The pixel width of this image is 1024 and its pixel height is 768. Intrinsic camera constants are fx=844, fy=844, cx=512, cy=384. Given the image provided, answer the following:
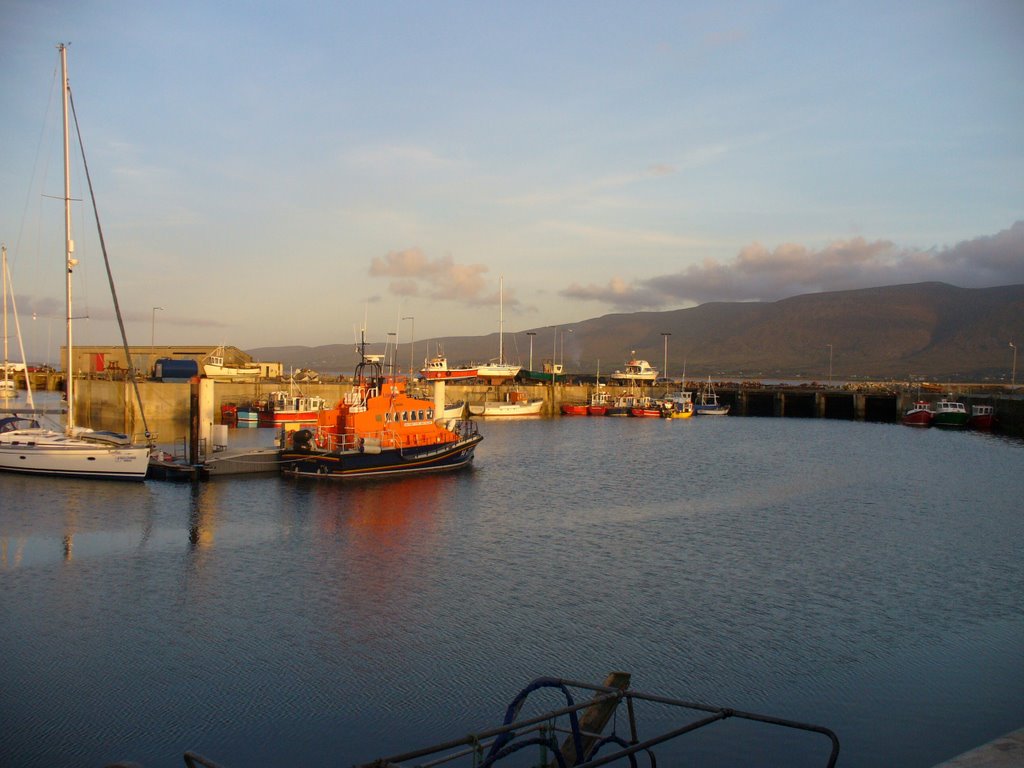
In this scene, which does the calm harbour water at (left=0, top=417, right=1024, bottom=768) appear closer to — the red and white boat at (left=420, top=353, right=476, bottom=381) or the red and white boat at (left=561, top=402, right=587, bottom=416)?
the red and white boat at (left=561, top=402, right=587, bottom=416)

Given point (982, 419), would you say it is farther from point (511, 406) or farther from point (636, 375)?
point (511, 406)

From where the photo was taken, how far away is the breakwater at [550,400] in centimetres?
4474

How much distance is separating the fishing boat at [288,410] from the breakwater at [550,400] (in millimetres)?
3859

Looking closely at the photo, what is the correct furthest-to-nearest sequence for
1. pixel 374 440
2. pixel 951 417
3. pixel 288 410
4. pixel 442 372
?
pixel 442 372 < pixel 951 417 < pixel 288 410 < pixel 374 440

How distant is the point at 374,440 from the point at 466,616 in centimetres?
1721

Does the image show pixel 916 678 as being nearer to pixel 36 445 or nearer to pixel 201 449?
pixel 201 449

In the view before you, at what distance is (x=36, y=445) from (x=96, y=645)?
18.7m

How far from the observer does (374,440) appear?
104 ft

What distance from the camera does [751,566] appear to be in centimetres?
1916

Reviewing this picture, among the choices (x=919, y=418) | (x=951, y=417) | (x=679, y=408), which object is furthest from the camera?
(x=679, y=408)

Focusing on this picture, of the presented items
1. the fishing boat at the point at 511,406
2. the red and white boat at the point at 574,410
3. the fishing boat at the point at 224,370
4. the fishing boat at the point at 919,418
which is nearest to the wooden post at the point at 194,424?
the fishing boat at the point at 224,370

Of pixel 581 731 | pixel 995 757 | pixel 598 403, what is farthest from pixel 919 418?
pixel 581 731

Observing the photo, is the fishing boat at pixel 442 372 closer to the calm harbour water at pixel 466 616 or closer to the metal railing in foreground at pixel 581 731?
the calm harbour water at pixel 466 616

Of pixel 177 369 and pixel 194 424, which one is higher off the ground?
pixel 177 369
